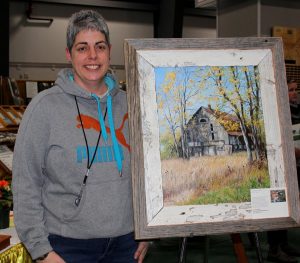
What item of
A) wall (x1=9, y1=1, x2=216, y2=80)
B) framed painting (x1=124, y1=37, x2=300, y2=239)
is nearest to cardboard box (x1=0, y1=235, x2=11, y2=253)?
framed painting (x1=124, y1=37, x2=300, y2=239)

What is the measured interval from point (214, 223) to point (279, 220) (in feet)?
0.74

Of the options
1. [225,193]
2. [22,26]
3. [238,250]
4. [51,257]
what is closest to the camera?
[51,257]

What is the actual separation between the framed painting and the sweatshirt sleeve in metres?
0.28

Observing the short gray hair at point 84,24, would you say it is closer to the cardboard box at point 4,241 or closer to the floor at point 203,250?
the cardboard box at point 4,241

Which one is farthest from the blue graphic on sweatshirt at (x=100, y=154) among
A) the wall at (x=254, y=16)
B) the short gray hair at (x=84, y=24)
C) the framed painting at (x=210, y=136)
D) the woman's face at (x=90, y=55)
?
the wall at (x=254, y=16)

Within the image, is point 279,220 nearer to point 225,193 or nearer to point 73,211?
point 225,193

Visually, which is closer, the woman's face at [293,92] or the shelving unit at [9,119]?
the woman's face at [293,92]

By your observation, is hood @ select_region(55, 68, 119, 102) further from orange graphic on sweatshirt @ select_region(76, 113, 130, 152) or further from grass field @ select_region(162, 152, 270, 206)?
grass field @ select_region(162, 152, 270, 206)

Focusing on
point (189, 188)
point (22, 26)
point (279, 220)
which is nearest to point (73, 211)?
point (189, 188)

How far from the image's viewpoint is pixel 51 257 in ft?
4.67

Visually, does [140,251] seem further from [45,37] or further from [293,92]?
[45,37]

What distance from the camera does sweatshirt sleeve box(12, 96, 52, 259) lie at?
142 cm

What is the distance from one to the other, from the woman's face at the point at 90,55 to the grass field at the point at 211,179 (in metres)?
0.36

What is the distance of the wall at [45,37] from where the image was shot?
9781mm
